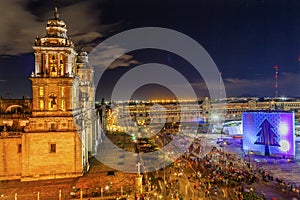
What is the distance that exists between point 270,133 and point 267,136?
842mm

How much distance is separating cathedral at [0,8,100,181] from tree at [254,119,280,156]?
1449 inches

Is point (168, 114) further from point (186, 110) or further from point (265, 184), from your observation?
point (265, 184)

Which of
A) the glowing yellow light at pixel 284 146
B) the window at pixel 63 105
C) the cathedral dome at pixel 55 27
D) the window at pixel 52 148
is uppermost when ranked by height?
the cathedral dome at pixel 55 27

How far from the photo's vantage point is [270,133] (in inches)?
1966

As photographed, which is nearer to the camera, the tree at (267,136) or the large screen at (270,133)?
the large screen at (270,133)

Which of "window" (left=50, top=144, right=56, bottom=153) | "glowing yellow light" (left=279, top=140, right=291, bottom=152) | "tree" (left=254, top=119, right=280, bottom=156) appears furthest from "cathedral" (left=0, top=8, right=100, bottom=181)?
"glowing yellow light" (left=279, top=140, right=291, bottom=152)

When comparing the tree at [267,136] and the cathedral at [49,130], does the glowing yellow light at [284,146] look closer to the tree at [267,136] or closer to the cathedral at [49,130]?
the tree at [267,136]

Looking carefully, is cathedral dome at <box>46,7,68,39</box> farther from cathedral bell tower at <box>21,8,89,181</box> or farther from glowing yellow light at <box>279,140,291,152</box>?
glowing yellow light at <box>279,140,291,152</box>

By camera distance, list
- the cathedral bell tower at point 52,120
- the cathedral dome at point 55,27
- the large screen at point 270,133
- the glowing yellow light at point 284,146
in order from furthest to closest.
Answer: the large screen at point 270,133 → the glowing yellow light at point 284,146 → the cathedral dome at point 55,27 → the cathedral bell tower at point 52,120

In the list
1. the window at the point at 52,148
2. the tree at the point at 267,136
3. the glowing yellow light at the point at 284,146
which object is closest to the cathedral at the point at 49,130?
the window at the point at 52,148

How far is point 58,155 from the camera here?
3189 cm

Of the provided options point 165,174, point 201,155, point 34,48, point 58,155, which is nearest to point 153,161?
point 165,174

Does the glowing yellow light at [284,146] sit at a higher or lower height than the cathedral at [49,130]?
lower

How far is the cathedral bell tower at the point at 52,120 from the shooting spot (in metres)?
31.2
